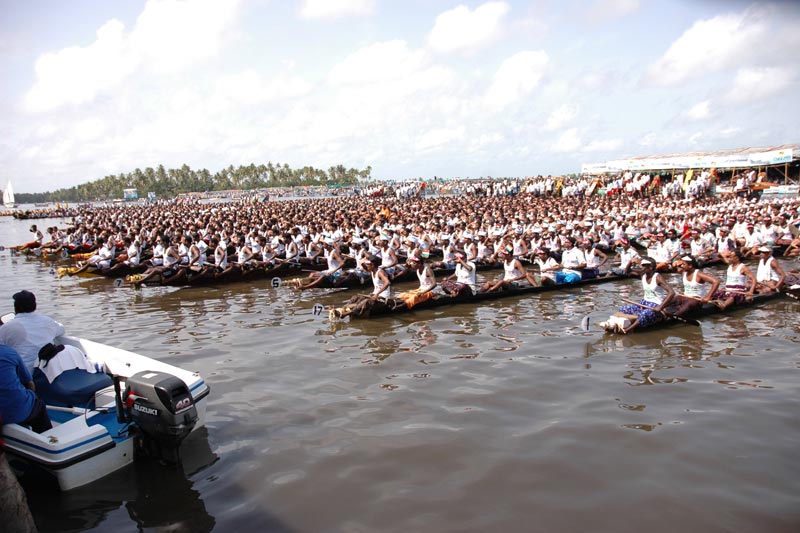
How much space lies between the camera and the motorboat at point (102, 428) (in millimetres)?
5762

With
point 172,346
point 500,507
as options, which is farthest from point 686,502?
point 172,346

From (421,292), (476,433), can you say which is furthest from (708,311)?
(476,433)

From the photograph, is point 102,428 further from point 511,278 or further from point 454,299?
point 511,278

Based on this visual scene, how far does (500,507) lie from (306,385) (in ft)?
13.7

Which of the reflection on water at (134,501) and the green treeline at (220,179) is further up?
the green treeline at (220,179)

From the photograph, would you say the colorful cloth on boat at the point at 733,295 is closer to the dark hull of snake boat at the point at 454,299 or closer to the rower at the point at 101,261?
the dark hull of snake boat at the point at 454,299

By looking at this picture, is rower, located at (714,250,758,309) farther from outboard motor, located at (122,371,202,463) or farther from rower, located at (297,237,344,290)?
outboard motor, located at (122,371,202,463)

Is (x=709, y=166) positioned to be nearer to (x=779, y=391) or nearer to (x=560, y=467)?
(x=779, y=391)

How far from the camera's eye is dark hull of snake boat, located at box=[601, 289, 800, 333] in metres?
11.1

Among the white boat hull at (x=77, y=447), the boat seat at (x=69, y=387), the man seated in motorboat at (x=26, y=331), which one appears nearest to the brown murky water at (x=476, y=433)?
the white boat hull at (x=77, y=447)

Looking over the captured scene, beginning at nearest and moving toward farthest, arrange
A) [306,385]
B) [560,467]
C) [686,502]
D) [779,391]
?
[686,502] → [560,467] → [779,391] → [306,385]

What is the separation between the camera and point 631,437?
6781 millimetres

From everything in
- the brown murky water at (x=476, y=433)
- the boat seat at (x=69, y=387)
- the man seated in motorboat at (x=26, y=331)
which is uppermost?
the man seated in motorboat at (x=26, y=331)

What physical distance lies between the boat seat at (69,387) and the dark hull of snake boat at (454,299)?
20.4 feet
